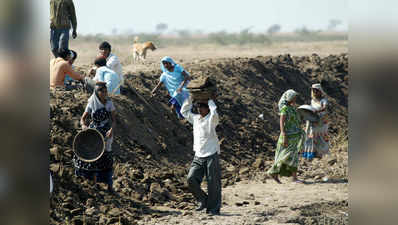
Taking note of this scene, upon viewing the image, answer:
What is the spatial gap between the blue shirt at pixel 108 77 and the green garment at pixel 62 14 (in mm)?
1383

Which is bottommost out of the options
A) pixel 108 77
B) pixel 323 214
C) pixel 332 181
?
pixel 332 181

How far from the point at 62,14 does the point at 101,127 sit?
3879 mm

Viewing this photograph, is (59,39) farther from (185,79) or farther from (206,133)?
(206,133)

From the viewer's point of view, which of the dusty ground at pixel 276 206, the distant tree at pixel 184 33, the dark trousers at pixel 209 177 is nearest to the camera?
the dark trousers at pixel 209 177

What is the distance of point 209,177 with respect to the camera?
6984mm

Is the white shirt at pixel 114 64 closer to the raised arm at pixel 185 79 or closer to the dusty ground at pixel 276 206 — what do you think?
the raised arm at pixel 185 79

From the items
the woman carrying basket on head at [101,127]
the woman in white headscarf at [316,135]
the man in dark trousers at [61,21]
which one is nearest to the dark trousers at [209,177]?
the woman carrying basket on head at [101,127]

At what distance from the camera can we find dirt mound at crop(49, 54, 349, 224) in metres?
7.20

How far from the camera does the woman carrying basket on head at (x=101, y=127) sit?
23.5 ft

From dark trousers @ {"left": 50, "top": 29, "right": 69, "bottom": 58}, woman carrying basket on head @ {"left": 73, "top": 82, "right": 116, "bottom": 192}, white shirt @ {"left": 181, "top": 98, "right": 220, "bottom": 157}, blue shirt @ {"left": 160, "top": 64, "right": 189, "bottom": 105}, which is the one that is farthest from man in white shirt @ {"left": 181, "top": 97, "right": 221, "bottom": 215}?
dark trousers @ {"left": 50, "top": 29, "right": 69, "bottom": 58}

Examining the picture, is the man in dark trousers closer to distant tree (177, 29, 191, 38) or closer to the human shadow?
the human shadow

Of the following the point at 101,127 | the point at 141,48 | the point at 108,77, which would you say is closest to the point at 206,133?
the point at 101,127

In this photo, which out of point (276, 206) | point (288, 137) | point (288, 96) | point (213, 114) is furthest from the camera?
point (288, 137)
